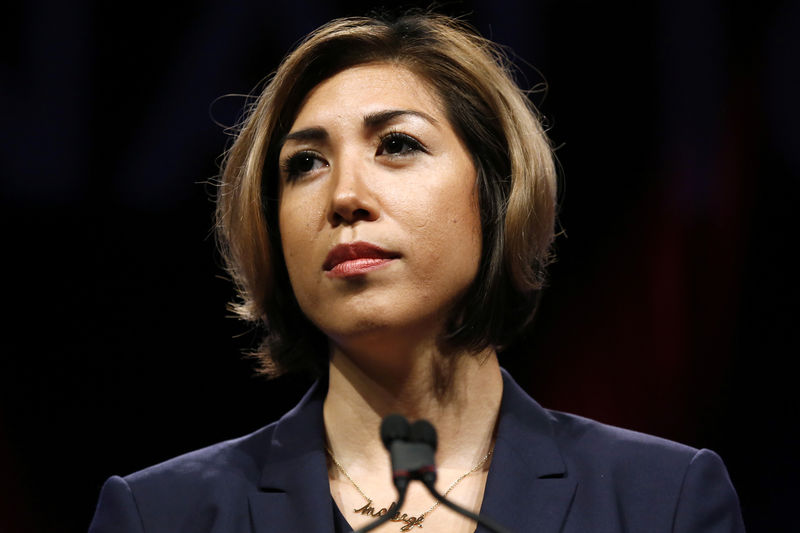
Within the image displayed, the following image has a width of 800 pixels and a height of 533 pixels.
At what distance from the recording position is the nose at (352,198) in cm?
195

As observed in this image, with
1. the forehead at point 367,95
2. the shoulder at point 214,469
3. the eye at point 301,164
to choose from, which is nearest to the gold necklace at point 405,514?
the shoulder at point 214,469

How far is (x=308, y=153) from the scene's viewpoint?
2.16m

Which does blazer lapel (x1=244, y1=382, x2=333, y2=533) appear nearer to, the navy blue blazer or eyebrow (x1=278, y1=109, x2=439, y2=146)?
the navy blue blazer

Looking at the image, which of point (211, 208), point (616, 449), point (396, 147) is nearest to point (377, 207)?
point (396, 147)

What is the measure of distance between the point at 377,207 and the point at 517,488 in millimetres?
668

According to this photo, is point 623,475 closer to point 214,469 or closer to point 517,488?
point 517,488

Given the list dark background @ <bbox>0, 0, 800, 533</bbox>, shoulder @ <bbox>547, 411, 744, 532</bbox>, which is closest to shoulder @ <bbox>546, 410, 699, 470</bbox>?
shoulder @ <bbox>547, 411, 744, 532</bbox>

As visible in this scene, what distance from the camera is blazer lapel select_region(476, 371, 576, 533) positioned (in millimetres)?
1886

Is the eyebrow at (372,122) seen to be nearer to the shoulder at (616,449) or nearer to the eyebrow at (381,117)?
the eyebrow at (381,117)

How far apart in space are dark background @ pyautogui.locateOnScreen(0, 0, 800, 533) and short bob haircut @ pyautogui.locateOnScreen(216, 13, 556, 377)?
0.44 m

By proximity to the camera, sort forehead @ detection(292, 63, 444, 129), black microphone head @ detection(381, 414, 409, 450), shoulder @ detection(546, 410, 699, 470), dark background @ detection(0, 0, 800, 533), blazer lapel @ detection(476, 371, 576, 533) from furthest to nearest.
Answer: dark background @ detection(0, 0, 800, 533) → forehead @ detection(292, 63, 444, 129) → shoulder @ detection(546, 410, 699, 470) → blazer lapel @ detection(476, 371, 576, 533) → black microphone head @ detection(381, 414, 409, 450)

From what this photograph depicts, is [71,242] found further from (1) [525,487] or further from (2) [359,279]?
(1) [525,487]

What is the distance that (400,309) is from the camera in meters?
1.96

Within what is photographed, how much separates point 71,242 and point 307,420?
1.04m
